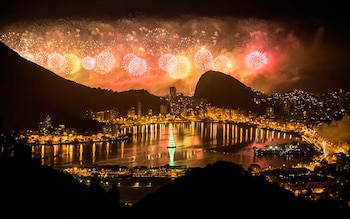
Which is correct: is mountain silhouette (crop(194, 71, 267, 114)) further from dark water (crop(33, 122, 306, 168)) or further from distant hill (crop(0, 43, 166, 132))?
dark water (crop(33, 122, 306, 168))

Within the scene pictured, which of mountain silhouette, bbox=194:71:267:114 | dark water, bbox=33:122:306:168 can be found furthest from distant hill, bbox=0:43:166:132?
mountain silhouette, bbox=194:71:267:114

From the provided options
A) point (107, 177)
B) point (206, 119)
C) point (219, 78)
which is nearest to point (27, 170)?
point (107, 177)

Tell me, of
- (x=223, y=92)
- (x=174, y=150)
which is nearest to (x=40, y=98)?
(x=174, y=150)

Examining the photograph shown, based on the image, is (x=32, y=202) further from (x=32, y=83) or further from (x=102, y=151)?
(x=32, y=83)

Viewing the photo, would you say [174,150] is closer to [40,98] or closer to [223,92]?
[40,98]

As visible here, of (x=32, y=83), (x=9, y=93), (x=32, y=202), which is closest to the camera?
(x=32, y=202)
